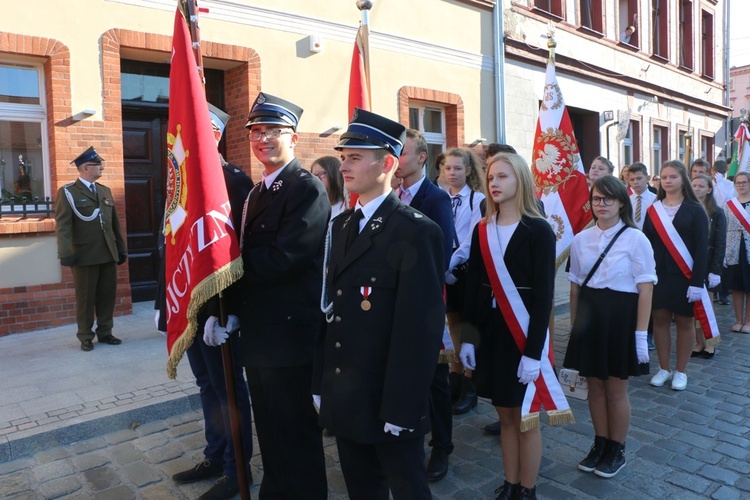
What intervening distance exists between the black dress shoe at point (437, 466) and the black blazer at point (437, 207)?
1111mm

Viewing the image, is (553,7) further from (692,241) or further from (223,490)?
(223,490)

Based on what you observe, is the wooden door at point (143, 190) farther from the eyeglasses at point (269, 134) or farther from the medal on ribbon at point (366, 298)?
the medal on ribbon at point (366, 298)

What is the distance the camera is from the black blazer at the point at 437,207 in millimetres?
3709

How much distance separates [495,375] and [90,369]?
3948 millimetres

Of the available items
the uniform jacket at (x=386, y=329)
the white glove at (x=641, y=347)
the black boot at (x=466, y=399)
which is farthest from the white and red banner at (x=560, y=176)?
the uniform jacket at (x=386, y=329)

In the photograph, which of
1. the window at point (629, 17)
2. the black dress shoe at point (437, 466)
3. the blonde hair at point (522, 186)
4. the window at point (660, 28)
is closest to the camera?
the blonde hair at point (522, 186)

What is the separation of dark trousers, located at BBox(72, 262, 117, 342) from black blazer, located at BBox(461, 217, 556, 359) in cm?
448

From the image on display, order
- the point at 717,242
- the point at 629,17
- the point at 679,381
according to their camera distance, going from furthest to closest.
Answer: the point at 629,17, the point at 717,242, the point at 679,381

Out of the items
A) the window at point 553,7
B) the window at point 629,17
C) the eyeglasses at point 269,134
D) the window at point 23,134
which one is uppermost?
the window at point 629,17

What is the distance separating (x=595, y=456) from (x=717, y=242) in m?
3.62

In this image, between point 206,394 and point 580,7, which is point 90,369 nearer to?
point 206,394

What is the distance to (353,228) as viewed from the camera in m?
2.51

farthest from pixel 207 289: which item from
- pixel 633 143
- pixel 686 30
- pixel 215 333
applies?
pixel 686 30

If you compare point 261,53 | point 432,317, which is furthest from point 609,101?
point 432,317
